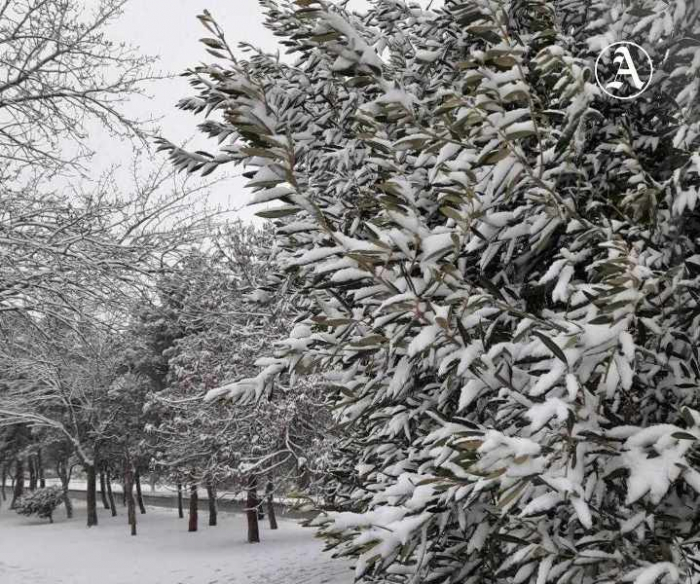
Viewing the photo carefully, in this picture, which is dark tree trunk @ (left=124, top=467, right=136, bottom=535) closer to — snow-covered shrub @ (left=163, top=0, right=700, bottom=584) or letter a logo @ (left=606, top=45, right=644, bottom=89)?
snow-covered shrub @ (left=163, top=0, right=700, bottom=584)

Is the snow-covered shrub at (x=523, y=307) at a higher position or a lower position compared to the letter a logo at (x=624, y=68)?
lower

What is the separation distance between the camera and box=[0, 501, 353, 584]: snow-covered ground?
13.5 m

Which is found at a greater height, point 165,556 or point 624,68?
point 624,68

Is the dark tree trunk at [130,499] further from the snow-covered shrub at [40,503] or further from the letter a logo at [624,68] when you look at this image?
the letter a logo at [624,68]

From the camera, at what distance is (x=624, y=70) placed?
89.7 inches

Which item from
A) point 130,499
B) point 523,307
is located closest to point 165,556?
point 130,499

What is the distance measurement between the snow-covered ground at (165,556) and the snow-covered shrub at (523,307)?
955cm

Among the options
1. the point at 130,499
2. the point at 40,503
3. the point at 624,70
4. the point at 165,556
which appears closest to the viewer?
the point at 624,70

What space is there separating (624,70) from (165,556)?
19.7 m

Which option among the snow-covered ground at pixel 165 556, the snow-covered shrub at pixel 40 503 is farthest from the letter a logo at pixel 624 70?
the snow-covered shrub at pixel 40 503

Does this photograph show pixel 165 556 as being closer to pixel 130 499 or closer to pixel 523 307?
pixel 130 499

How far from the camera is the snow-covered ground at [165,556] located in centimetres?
1353

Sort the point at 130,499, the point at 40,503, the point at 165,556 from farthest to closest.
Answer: the point at 40,503, the point at 130,499, the point at 165,556

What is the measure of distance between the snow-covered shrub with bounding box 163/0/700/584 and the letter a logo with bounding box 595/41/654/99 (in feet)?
→ 0.19
